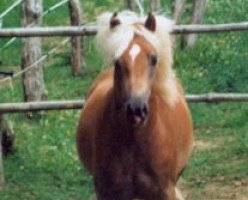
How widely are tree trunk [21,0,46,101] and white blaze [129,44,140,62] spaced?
11.5ft

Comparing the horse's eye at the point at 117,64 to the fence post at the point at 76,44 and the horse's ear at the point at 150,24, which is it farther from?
the fence post at the point at 76,44

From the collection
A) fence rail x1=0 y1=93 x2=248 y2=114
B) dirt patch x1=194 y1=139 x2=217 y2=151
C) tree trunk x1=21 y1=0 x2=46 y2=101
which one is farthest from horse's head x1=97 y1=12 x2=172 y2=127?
dirt patch x1=194 y1=139 x2=217 y2=151

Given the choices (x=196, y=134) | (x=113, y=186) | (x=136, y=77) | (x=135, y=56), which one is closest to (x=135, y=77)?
(x=136, y=77)

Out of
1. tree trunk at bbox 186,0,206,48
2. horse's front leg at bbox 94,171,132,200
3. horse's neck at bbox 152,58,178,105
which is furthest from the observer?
tree trunk at bbox 186,0,206,48

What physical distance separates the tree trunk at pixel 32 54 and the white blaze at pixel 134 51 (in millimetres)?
3502

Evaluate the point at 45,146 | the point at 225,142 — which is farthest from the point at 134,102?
the point at 225,142

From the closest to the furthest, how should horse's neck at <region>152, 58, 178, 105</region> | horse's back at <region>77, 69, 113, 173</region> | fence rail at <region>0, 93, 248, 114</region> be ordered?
horse's neck at <region>152, 58, 178, 105</region> → horse's back at <region>77, 69, 113, 173</region> → fence rail at <region>0, 93, 248, 114</region>

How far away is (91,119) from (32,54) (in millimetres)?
3149

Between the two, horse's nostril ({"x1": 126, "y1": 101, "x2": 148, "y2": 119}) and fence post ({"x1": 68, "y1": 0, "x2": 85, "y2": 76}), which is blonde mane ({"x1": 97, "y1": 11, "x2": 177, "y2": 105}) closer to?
horse's nostril ({"x1": 126, "y1": 101, "x2": 148, "y2": 119})

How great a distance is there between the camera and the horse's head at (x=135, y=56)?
5.65 m

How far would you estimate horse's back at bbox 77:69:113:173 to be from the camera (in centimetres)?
648

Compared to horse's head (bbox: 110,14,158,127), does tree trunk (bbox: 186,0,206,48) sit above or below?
below

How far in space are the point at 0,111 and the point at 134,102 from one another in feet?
9.17

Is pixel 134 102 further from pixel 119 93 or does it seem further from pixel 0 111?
pixel 0 111
